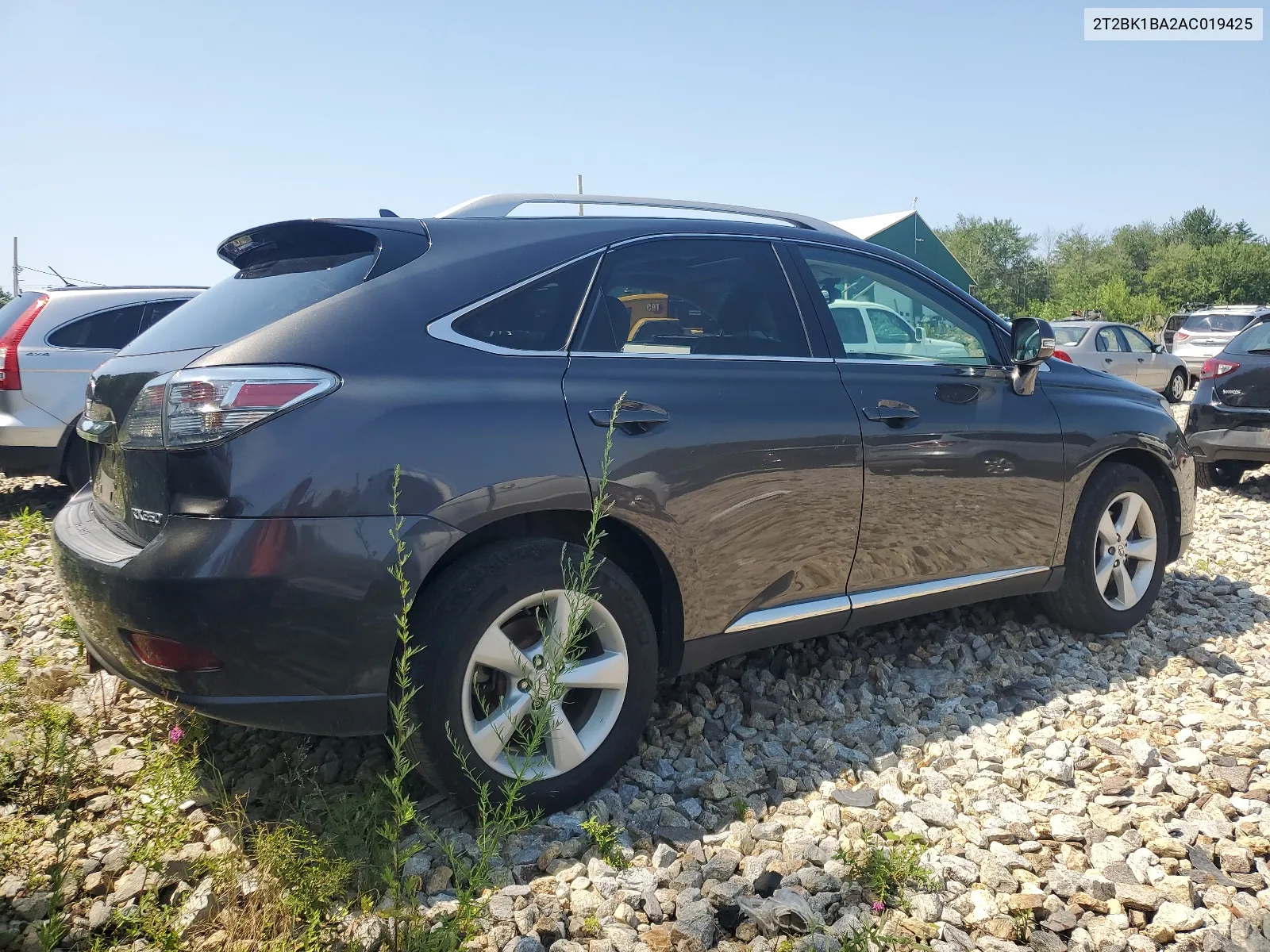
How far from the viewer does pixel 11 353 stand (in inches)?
250

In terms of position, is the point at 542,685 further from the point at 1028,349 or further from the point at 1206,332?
the point at 1206,332

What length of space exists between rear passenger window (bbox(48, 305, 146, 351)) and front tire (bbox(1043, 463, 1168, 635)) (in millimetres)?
6483

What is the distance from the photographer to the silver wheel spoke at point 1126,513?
14.2ft

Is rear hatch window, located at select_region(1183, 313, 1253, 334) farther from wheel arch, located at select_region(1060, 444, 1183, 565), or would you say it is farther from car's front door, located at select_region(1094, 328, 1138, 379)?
wheel arch, located at select_region(1060, 444, 1183, 565)

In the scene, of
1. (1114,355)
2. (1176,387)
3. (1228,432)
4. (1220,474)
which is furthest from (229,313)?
(1176,387)

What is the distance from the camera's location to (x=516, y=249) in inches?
110

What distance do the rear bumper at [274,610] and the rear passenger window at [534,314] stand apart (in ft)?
2.02

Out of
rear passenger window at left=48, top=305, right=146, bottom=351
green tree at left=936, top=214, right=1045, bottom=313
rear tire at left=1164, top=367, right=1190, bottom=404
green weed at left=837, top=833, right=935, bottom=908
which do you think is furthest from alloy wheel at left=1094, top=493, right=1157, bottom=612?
green tree at left=936, top=214, right=1045, bottom=313

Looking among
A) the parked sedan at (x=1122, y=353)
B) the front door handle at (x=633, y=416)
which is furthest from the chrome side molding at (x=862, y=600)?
the parked sedan at (x=1122, y=353)

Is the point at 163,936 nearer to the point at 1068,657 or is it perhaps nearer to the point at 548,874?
the point at 548,874

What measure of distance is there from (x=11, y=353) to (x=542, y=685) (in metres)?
5.85

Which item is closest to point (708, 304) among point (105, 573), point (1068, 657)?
point (105, 573)

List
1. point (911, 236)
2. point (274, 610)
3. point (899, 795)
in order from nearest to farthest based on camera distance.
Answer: point (274, 610) → point (899, 795) → point (911, 236)

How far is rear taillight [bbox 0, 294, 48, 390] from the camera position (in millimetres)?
6309
